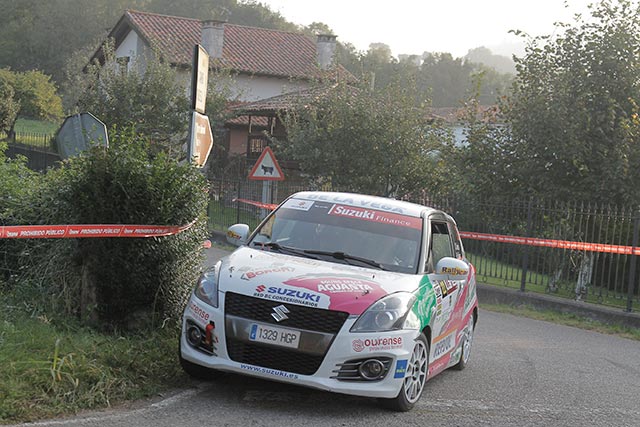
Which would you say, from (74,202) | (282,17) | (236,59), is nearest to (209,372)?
(74,202)

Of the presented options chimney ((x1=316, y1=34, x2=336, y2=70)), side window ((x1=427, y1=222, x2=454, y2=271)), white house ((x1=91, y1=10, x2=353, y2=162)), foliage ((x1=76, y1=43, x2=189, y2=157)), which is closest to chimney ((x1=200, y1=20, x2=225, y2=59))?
white house ((x1=91, y1=10, x2=353, y2=162))

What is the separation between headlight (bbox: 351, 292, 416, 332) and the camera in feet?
20.8

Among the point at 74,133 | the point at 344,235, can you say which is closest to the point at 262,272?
the point at 344,235

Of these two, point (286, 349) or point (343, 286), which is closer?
point (286, 349)

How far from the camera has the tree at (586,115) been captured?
1702 cm

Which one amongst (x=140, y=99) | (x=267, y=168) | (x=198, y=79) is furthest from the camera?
(x=140, y=99)

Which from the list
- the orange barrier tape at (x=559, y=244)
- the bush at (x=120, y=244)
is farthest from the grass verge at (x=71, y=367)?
the orange barrier tape at (x=559, y=244)

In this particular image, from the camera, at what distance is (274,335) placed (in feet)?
20.6

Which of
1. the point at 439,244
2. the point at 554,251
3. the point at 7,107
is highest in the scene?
the point at 7,107

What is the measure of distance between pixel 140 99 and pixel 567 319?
67.7ft

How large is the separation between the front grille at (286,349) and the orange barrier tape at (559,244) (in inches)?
364

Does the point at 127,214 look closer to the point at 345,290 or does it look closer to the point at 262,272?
the point at 262,272

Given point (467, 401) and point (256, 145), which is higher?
point (256, 145)

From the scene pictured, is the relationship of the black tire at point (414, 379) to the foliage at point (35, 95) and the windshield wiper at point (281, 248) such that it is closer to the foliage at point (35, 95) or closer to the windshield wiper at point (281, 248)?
the windshield wiper at point (281, 248)
